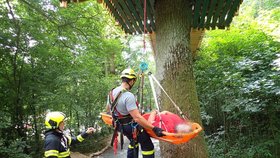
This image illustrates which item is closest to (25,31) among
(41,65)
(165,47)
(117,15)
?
(41,65)

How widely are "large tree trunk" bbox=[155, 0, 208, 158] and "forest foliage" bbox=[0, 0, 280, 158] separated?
237cm

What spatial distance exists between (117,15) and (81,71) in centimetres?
437

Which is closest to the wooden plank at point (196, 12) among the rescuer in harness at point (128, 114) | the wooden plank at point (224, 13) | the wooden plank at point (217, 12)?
the wooden plank at point (217, 12)

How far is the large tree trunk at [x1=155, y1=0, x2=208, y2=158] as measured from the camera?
11.3 ft

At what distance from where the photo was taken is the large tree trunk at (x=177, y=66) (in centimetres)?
345

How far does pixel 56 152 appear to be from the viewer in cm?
285

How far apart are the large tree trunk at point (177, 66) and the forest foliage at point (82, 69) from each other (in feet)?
7.76

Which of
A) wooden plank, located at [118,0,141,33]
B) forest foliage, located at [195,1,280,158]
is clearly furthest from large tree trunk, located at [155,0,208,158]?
forest foliage, located at [195,1,280,158]

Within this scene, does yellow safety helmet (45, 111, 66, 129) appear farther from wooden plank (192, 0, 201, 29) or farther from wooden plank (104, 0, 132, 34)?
wooden plank (192, 0, 201, 29)

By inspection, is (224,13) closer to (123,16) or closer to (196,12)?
(196,12)

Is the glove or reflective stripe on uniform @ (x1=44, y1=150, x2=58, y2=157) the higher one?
the glove

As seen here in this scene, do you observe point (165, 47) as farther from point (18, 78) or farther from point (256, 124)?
point (18, 78)

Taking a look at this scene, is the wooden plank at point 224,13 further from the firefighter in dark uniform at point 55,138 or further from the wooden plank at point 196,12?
the firefighter in dark uniform at point 55,138

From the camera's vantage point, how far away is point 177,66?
356 cm
